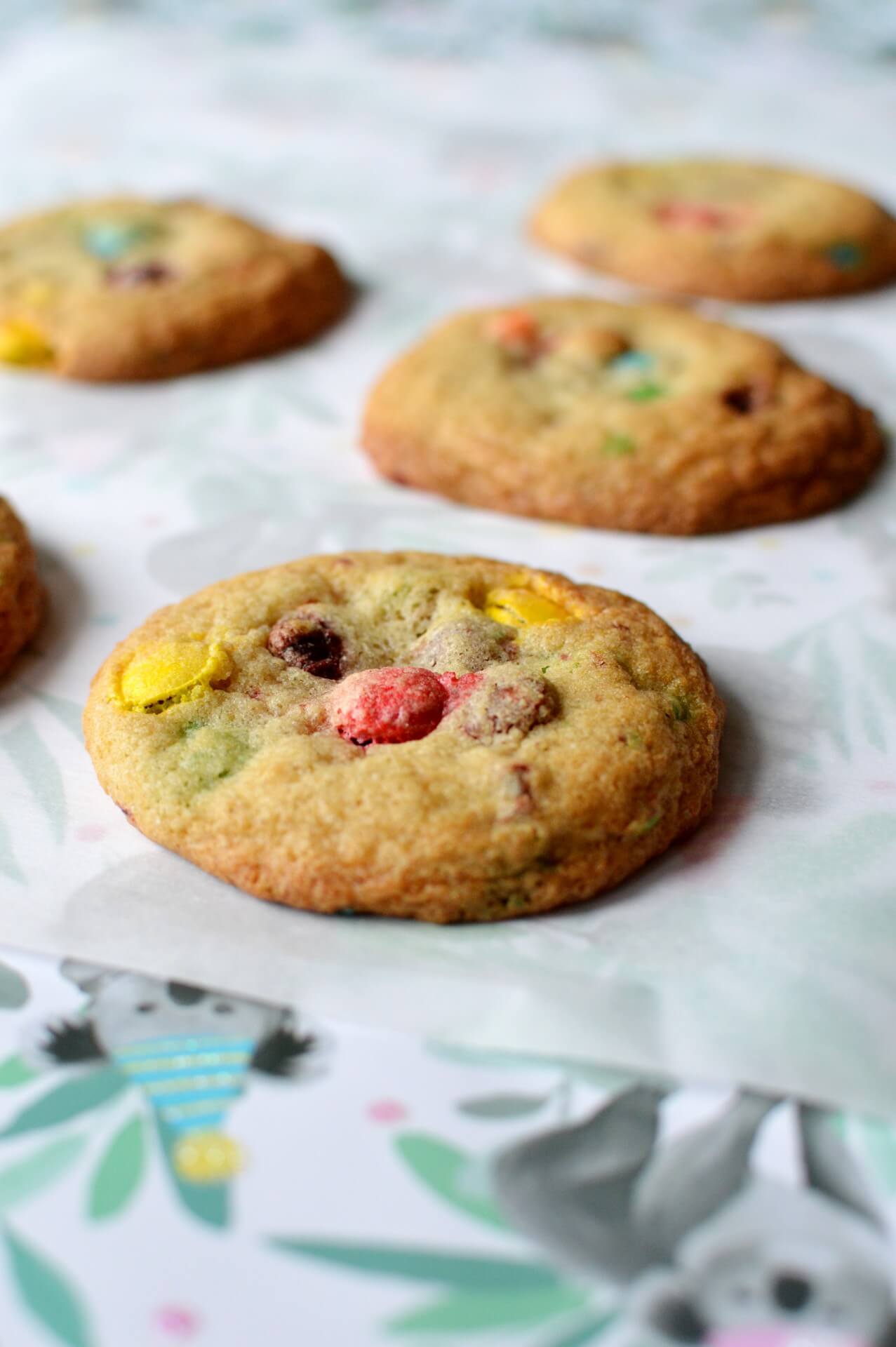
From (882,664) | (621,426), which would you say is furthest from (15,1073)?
(621,426)

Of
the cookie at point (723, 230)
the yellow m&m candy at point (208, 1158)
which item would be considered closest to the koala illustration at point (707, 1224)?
the yellow m&m candy at point (208, 1158)

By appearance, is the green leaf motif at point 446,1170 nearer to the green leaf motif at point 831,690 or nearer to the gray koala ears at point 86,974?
the gray koala ears at point 86,974

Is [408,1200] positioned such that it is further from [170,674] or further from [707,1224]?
[170,674]

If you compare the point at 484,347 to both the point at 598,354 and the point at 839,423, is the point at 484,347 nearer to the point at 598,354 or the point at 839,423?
the point at 598,354

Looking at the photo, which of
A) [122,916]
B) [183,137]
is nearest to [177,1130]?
[122,916]

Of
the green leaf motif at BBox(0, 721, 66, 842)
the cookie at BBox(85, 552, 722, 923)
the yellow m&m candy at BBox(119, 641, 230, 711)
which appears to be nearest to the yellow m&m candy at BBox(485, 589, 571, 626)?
the cookie at BBox(85, 552, 722, 923)

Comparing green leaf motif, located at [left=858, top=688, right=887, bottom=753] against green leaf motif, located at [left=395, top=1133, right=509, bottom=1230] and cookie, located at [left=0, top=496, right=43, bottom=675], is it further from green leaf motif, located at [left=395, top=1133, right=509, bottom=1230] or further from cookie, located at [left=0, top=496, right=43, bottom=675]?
cookie, located at [left=0, top=496, right=43, bottom=675]
